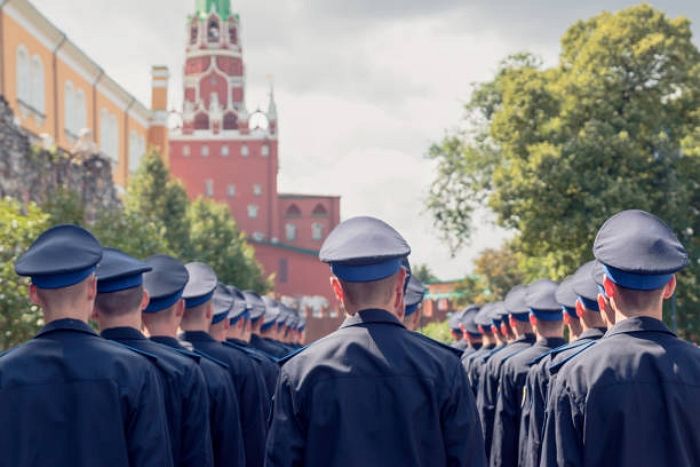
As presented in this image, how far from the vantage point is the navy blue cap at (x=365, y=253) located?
174 inches

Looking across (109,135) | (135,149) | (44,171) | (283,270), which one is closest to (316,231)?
(283,270)

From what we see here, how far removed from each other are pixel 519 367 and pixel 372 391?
16.9ft

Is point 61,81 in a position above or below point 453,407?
above

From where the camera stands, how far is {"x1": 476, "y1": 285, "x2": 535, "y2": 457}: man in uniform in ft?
33.6

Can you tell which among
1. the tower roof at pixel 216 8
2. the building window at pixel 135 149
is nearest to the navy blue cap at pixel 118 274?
the building window at pixel 135 149

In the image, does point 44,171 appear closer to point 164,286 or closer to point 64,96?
point 164,286

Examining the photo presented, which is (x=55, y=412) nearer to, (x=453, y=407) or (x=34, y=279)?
(x=34, y=279)

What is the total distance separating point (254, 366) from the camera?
8273 millimetres

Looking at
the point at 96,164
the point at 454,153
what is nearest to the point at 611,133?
the point at 454,153

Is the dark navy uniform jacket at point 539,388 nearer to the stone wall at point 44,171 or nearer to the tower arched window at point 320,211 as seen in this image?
the stone wall at point 44,171

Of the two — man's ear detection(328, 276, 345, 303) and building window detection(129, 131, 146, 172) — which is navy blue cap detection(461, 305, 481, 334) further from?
building window detection(129, 131, 146, 172)

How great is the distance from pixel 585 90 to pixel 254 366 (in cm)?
2215

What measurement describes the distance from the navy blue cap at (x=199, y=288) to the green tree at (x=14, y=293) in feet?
21.6

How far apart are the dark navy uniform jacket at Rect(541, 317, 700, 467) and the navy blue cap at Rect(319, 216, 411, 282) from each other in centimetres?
93
